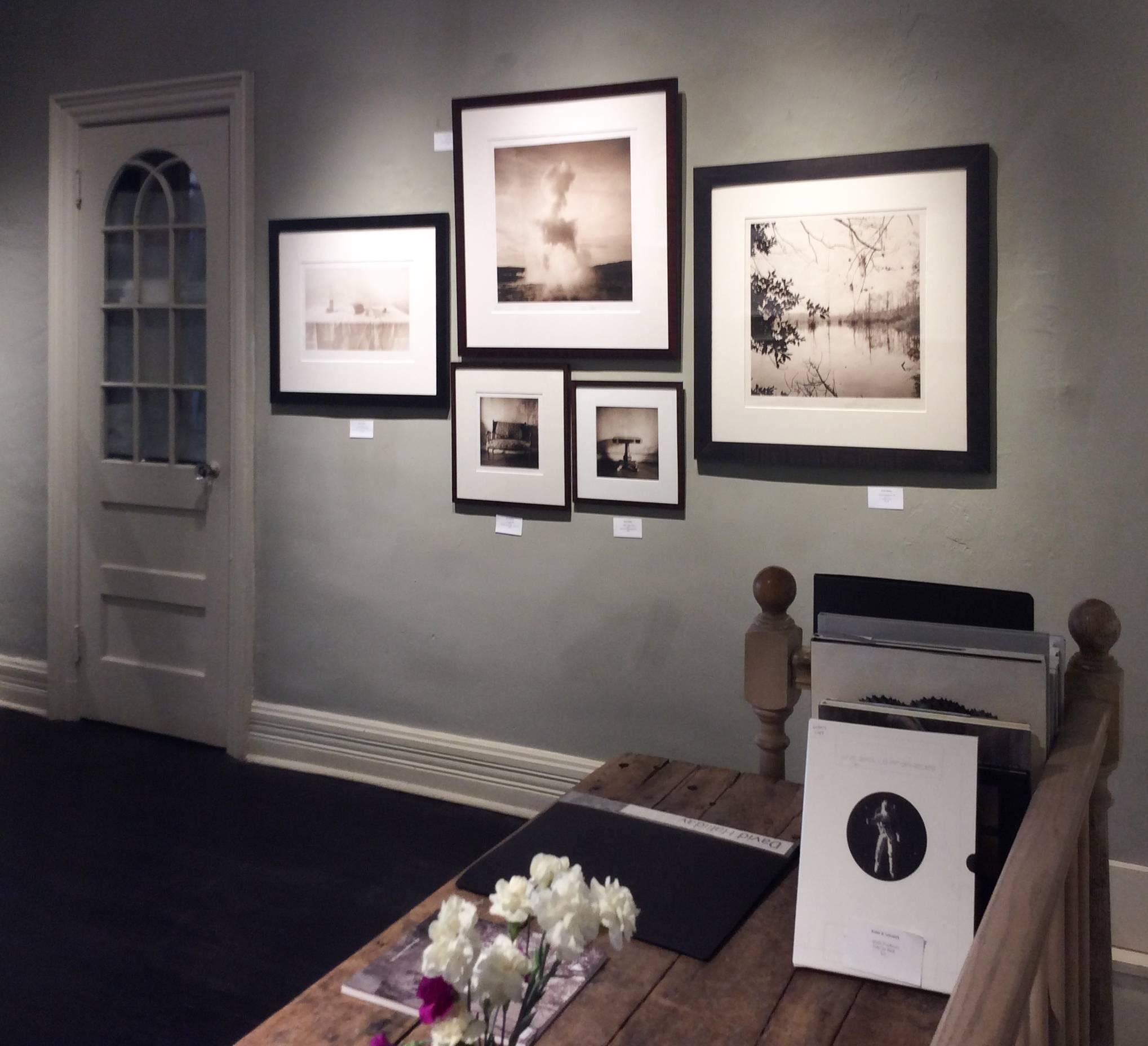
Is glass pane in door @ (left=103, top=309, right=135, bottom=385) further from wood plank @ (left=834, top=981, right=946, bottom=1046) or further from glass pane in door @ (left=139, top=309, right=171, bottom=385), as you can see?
wood plank @ (left=834, top=981, right=946, bottom=1046)

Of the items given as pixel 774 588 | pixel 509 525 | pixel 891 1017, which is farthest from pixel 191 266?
pixel 891 1017

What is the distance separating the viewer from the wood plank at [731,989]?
1.28 metres

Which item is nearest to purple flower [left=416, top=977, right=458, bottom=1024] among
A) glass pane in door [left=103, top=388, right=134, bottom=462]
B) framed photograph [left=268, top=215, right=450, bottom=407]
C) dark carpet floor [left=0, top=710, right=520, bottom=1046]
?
dark carpet floor [left=0, top=710, right=520, bottom=1046]

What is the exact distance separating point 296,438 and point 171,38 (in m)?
1.66

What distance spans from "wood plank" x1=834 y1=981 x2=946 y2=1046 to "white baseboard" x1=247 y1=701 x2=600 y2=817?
243cm

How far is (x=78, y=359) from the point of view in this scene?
4688 mm

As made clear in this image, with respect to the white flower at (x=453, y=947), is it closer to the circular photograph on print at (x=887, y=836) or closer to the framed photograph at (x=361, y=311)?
the circular photograph on print at (x=887, y=836)

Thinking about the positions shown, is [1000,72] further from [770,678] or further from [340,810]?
[340,810]

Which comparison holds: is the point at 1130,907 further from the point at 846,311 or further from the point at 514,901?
the point at 514,901

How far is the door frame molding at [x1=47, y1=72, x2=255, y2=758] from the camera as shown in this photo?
423cm

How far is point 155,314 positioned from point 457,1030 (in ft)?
13.9

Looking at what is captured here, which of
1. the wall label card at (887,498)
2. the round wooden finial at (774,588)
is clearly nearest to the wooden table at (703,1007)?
the round wooden finial at (774,588)

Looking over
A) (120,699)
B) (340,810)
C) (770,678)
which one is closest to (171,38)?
(120,699)

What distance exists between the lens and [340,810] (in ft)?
12.8
